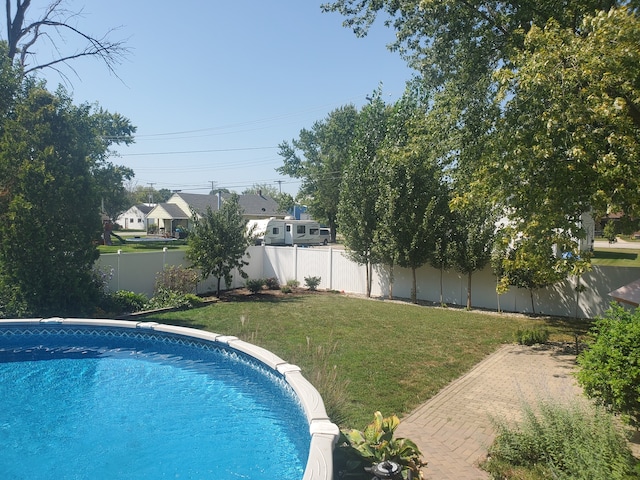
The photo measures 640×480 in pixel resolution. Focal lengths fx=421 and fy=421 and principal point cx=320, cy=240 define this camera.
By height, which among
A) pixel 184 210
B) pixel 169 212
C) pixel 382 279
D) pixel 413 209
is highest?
pixel 184 210

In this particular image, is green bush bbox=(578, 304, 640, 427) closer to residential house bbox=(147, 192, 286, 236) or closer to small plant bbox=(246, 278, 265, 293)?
small plant bbox=(246, 278, 265, 293)

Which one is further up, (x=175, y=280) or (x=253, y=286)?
(x=175, y=280)

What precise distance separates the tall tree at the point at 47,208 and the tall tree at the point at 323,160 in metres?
27.8

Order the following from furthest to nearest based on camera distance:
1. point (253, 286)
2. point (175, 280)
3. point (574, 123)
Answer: point (253, 286) → point (175, 280) → point (574, 123)

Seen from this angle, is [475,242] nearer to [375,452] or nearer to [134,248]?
[375,452]

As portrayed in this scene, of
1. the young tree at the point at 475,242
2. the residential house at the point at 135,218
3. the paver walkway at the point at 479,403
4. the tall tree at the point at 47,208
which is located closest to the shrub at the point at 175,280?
the tall tree at the point at 47,208

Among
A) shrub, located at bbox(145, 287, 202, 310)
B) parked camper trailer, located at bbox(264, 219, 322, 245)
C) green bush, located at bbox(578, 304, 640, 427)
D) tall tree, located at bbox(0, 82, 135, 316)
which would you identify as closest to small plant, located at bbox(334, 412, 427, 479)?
green bush, located at bbox(578, 304, 640, 427)

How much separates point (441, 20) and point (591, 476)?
10968 millimetres

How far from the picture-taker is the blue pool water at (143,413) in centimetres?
509

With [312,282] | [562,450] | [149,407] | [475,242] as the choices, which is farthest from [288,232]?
[562,450]

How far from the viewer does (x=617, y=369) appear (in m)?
4.27

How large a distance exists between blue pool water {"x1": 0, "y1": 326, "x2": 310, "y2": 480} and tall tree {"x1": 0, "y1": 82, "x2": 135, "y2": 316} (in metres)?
1.37

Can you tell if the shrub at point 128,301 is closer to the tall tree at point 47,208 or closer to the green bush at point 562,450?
the tall tree at point 47,208

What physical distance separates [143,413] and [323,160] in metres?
35.4
